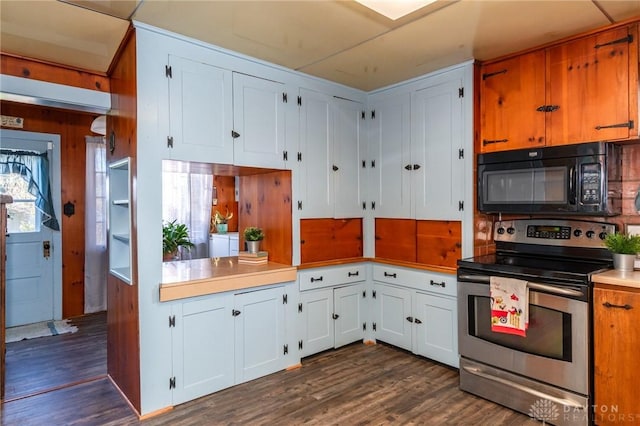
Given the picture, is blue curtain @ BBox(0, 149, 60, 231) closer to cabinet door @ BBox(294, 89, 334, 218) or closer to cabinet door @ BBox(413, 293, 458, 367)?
cabinet door @ BBox(294, 89, 334, 218)

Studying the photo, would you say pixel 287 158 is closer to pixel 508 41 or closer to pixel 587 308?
pixel 508 41

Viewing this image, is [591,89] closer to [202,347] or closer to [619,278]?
[619,278]

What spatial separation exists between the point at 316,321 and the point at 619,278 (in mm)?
2178

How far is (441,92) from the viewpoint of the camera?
3188 millimetres

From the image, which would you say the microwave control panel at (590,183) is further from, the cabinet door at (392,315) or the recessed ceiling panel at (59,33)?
the recessed ceiling panel at (59,33)

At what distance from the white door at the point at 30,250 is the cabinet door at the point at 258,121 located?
10.1 ft

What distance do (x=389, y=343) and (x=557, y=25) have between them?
2.81m

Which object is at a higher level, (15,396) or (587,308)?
(587,308)

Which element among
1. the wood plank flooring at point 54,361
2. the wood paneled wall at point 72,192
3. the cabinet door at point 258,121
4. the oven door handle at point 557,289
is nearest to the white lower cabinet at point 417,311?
the oven door handle at point 557,289

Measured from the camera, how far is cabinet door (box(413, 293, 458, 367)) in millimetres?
3078

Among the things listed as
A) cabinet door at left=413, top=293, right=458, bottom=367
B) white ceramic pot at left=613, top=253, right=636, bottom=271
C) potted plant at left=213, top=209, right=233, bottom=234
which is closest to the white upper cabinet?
cabinet door at left=413, top=293, right=458, bottom=367

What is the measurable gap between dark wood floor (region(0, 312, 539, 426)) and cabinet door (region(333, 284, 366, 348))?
17.4 inches

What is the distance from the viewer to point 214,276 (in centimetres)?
271

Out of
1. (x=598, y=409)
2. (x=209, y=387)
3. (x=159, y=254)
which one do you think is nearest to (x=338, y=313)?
(x=209, y=387)
